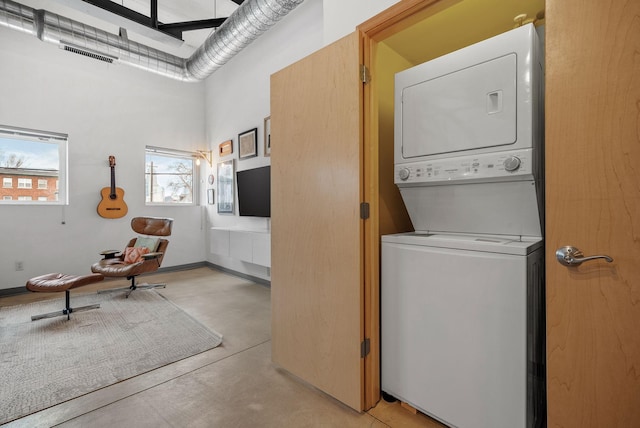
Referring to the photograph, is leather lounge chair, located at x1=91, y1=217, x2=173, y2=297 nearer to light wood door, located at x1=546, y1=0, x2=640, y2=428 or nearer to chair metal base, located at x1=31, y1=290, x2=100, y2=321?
chair metal base, located at x1=31, y1=290, x2=100, y2=321

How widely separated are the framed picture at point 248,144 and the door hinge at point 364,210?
9.94 feet

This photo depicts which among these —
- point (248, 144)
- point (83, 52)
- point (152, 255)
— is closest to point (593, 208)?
point (248, 144)

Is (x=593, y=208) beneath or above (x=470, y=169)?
beneath

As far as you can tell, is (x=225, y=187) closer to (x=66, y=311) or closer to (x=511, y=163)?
(x=66, y=311)

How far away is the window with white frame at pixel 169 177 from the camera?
505cm

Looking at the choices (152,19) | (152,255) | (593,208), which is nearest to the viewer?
(593,208)

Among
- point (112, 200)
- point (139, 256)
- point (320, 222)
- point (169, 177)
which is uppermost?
point (169, 177)

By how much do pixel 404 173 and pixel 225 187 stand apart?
3.94m

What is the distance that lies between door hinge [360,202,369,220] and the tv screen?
2424mm

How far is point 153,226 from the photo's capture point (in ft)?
13.8

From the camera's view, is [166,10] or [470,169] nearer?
[470,169]

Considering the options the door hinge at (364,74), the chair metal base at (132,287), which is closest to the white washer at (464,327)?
the door hinge at (364,74)

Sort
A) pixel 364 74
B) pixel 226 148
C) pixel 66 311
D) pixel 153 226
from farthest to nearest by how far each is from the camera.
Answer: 1. pixel 226 148
2. pixel 153 226
3. pixel 66 311
4. pixel 364 74

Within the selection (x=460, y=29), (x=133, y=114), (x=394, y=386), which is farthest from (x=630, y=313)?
(x=133, y=114)
